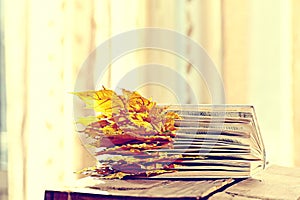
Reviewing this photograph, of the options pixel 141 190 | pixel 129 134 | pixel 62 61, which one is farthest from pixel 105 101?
pixel 62 61

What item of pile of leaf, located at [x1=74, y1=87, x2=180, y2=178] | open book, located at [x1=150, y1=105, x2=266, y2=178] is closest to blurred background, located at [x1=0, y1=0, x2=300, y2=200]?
open book, located at [x1=150, y1=105, x2=266, y2=178]

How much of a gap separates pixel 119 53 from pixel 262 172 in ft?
2.37

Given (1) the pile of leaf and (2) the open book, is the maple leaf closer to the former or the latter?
(1) the pile of leaf

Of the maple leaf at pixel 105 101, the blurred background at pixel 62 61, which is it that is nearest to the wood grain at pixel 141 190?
the maple leaf at pixel 105 101

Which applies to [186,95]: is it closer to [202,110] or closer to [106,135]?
[202,110]

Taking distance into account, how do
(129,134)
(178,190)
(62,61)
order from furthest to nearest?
(62,61) → (129,134) → (178,190)

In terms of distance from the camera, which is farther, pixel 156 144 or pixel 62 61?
pixel 62 61

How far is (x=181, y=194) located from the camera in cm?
66

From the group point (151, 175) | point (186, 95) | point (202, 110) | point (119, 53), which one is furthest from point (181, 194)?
point (119, 53)

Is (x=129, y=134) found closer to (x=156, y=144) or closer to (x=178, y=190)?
(x=156, y=144)

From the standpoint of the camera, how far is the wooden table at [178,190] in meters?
0.67

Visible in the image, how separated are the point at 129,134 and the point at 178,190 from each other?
15 centimetres

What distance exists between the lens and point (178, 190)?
69cm

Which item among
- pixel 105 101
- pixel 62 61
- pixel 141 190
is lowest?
pixel 141 190
